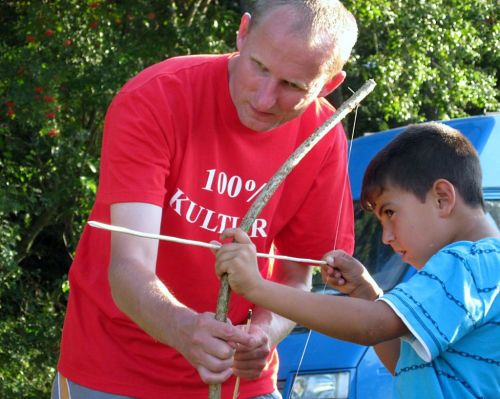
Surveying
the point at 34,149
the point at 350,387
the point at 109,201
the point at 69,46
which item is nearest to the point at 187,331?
the point at 109,201

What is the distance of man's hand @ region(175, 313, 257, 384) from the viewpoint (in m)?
2.69

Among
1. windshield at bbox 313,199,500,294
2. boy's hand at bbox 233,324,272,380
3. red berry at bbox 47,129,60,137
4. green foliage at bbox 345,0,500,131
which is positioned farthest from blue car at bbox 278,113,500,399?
green foliage at bbox 345,0,500,131

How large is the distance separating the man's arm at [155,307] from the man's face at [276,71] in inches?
17.8

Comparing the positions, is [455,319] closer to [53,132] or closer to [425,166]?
[425,166]

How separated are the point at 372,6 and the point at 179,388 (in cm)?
603

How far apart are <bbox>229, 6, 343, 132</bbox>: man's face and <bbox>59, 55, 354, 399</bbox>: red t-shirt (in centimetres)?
14

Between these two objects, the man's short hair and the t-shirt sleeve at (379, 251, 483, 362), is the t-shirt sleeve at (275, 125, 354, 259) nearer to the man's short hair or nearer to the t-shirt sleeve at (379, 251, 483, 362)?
the man's short hair

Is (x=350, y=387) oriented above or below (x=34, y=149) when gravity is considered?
below

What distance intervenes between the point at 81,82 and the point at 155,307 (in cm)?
594

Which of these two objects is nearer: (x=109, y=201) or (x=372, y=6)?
(x=109, y=201)

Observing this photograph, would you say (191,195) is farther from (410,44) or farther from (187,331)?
(410,44)

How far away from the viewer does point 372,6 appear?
8.86 meters

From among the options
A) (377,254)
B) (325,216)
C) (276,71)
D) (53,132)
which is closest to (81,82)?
(53,132)

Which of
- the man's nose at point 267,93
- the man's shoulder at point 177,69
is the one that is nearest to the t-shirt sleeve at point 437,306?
the man's nose at point 267,93
